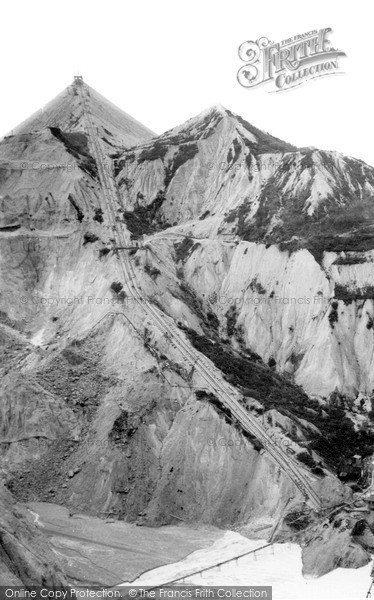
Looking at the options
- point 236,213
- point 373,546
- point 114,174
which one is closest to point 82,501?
point 373,546

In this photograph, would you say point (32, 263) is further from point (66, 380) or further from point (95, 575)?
point (95, 575)

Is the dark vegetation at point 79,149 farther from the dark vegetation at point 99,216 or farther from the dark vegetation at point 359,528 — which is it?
the dark vegetation at point 359,528

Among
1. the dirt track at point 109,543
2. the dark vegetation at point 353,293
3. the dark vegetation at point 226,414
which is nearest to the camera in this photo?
the dirt track at point 109,543

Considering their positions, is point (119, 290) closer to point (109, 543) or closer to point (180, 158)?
point (109, 543)

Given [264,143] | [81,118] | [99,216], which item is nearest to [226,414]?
[99,216]

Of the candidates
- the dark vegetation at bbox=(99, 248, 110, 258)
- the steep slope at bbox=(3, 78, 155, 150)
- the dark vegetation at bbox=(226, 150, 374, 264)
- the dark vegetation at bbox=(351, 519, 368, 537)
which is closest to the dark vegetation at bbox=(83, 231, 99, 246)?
the dark vegetation at bbox=(99, 248, 110, 258)

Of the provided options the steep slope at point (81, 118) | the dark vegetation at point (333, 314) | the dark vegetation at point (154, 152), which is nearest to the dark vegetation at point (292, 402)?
the dark vegetation at point (333, 314)
